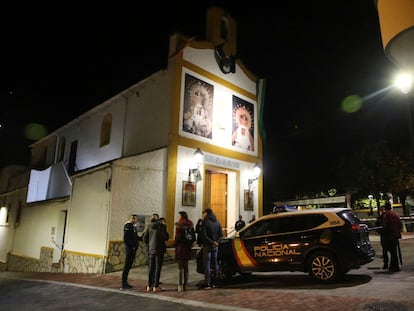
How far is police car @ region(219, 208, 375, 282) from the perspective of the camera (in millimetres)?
8125

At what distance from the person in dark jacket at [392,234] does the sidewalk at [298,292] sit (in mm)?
300

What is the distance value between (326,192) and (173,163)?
2075 cm

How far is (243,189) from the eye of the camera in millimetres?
17594

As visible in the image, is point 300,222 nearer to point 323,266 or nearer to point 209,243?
point 323,266

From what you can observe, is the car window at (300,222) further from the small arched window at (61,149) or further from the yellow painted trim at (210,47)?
the small arched window at (61,149)

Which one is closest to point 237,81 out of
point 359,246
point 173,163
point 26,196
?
point 173,163

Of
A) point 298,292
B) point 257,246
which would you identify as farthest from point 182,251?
point 298,292

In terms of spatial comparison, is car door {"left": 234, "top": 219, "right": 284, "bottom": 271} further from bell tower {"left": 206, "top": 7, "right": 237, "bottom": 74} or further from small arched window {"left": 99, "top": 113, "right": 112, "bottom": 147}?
small arched window {"left": 99, "top": 113, "right": 112, "bottom": 147}

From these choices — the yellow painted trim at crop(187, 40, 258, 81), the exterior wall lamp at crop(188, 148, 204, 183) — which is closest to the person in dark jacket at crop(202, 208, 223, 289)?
the exterior wall lamp at crop(188, 148, 204, 183)

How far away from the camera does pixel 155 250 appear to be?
360 inches

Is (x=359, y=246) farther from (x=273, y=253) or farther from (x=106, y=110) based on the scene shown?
(x=106, y=110)

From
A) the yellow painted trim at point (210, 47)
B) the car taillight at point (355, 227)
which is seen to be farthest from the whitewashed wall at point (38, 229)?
the car taillight at point (355, 227)

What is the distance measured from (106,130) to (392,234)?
51.3 ft

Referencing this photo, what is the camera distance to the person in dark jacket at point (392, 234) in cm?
926
